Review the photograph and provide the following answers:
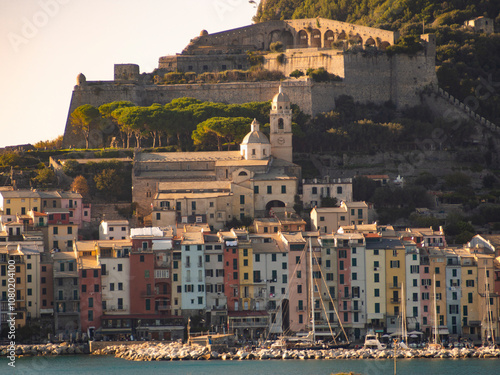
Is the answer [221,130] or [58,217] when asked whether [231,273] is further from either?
[221,130]

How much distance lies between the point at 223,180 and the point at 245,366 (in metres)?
21.3

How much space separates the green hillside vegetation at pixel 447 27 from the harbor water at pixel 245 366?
115ft

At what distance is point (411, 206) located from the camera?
3123 inches

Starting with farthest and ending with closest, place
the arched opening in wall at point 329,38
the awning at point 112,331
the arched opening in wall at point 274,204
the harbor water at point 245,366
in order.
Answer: the arched opening in wall at point 329,38, the arched opening in wall at point 274,204, the awning at point 112,331, the harbor water at point 245,366

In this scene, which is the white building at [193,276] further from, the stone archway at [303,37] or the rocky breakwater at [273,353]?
the stone archway at [303,37]

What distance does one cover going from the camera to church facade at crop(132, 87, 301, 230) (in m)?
76.2

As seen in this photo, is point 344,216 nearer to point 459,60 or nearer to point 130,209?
point 130,209

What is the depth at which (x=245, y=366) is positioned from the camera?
61406 millimetres

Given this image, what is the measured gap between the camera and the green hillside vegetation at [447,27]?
9481cm

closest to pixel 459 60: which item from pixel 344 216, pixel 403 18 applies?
pixel 403 18

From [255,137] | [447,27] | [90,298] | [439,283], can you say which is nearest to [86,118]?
[255,137]

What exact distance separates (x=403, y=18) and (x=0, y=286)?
4780 cm

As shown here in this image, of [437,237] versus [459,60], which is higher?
[459,60]

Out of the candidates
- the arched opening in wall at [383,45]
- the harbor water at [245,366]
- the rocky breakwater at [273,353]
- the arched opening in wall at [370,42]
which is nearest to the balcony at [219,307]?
the rocky breakwater at [273,353]
